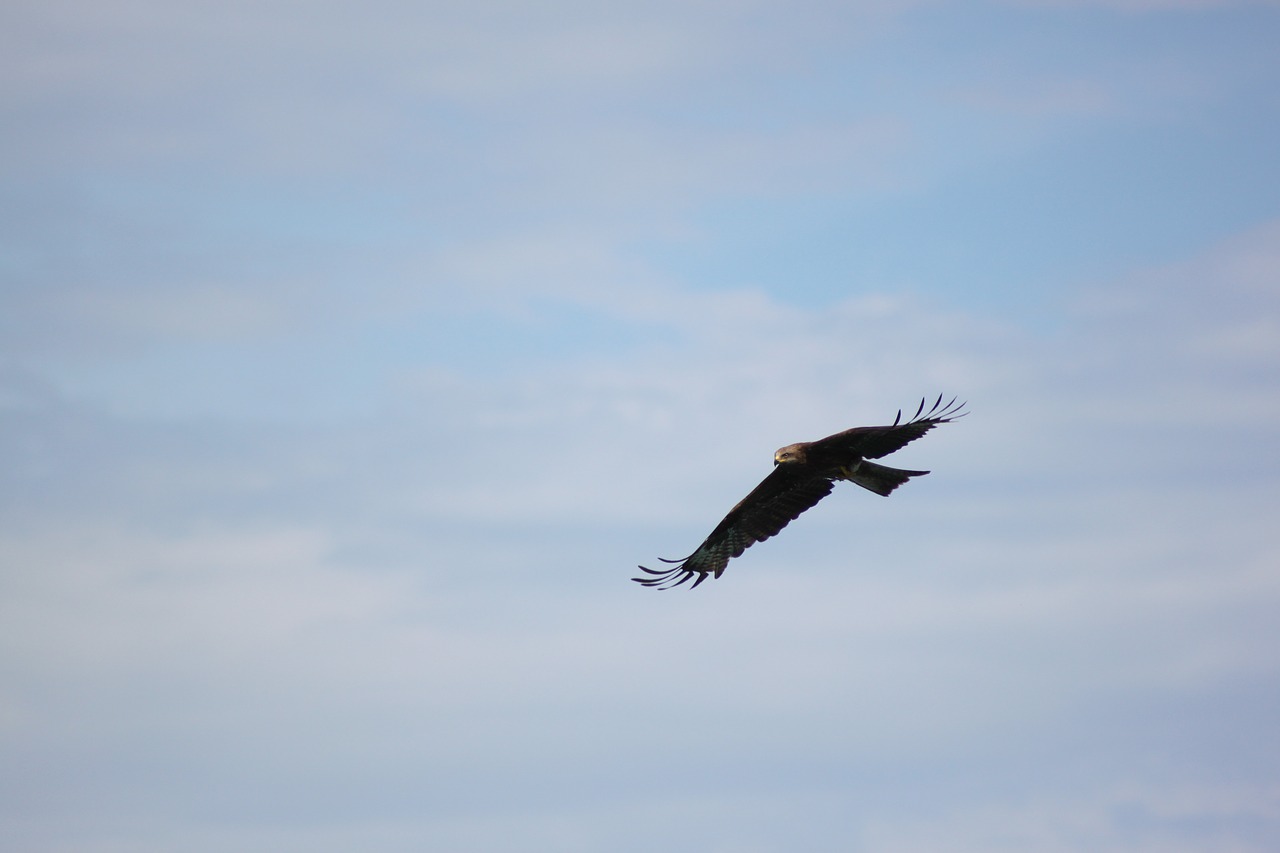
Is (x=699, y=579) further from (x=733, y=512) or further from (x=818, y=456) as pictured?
(x=818, y=456)

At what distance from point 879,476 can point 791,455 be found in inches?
49.1

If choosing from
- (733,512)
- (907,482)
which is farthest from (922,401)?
(733,512)

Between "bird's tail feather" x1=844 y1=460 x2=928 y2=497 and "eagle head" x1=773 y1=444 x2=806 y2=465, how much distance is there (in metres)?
0.72

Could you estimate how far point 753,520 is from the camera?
74.4ft

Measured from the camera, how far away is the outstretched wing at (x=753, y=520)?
73.0ft

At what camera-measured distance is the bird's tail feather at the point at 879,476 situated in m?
20.5

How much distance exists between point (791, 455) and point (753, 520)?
192cm

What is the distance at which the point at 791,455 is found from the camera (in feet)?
69.2

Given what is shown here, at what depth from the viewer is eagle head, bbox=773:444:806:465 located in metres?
21.1

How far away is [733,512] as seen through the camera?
22.4 metres

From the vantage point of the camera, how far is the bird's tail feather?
67.3ft

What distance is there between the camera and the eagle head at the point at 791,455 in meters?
21.1

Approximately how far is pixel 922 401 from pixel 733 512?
146 inches

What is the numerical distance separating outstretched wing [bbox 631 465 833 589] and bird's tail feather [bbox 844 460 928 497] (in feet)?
3.67
